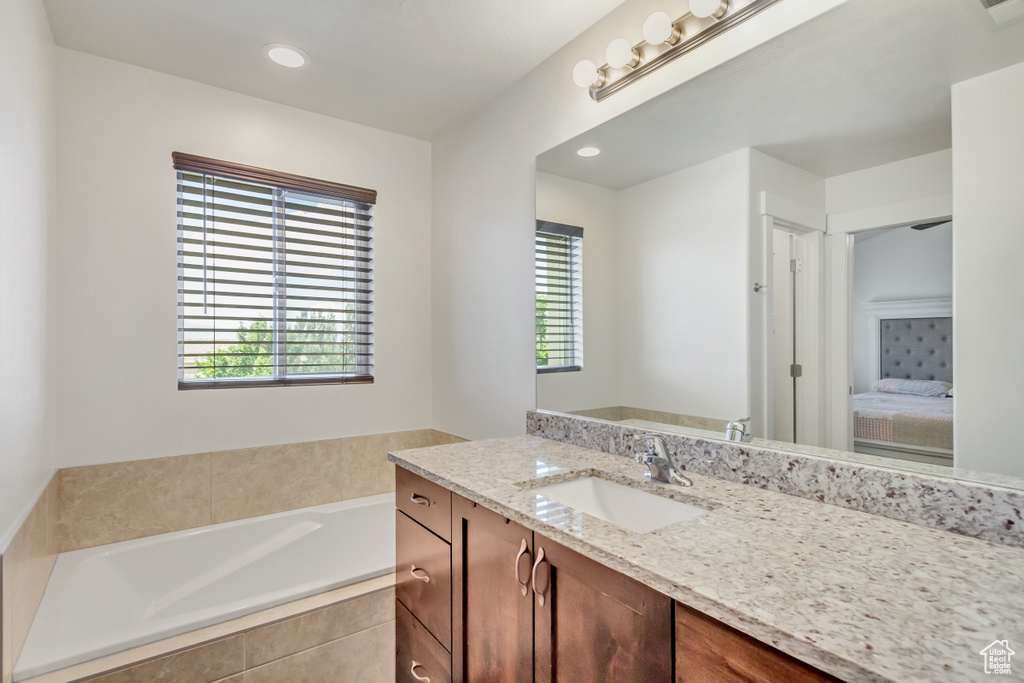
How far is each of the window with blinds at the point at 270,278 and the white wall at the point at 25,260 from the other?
0.48 meters

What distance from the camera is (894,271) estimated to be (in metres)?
1.07

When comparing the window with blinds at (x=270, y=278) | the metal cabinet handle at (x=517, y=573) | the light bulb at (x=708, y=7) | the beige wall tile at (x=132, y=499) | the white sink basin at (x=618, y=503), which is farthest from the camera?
the window with blinds at (x=270, y=278)

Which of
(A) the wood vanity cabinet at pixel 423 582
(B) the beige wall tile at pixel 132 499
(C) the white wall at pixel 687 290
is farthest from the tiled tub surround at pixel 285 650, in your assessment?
(C) the white wall at pixel 687 290

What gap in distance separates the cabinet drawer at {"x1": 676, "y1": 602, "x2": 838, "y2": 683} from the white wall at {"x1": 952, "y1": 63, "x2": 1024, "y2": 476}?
0.65m

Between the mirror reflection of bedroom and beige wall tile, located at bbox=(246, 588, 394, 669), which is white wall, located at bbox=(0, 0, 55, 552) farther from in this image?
the mirror reflection of bedroom

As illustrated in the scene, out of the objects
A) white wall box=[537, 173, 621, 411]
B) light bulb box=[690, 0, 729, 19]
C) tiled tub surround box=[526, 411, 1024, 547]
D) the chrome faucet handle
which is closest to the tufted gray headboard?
tiled tub surround box=[526, 411, 1024, 547]

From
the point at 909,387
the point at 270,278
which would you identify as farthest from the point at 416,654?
the point at 270,278

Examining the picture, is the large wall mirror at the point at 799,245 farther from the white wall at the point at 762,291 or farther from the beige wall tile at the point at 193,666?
the beige wall tile at the point at 193,666

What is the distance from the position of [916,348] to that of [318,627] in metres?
1.87

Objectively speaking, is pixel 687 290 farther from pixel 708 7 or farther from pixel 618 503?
pixel 708 7

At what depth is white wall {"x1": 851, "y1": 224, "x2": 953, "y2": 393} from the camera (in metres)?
1.01

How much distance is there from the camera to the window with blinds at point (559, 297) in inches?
75.3

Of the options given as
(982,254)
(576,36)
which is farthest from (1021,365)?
(576,36)

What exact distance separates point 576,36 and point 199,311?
6.59 ft
